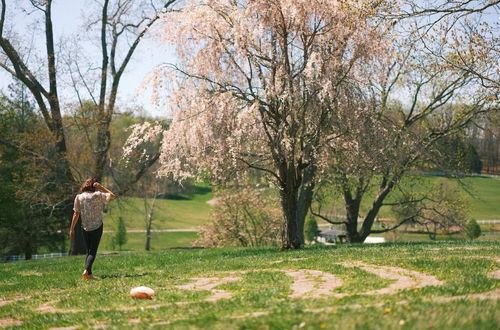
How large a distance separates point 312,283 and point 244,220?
32.7m

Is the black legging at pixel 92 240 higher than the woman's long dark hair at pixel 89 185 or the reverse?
the reverse

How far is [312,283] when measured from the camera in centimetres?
849

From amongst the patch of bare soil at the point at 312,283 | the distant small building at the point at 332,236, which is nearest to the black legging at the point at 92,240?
the patch of bare soil at the point at 312,283

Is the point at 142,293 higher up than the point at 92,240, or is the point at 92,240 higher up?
the point at 92,240

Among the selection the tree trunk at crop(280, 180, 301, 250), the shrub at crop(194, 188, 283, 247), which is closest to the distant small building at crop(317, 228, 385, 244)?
the shrub at crop(194, 188, 283, 247)

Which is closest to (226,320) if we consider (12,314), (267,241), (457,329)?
(457,329)

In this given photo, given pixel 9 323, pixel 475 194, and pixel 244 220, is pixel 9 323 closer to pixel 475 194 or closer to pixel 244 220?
pixel 475 194

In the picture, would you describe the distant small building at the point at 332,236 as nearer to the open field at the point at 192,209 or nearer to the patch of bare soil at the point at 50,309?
the open field at the point at 192,209

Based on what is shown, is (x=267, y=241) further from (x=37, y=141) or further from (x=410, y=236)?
(x=410, y=236)

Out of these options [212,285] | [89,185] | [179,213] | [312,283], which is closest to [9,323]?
[212,285]

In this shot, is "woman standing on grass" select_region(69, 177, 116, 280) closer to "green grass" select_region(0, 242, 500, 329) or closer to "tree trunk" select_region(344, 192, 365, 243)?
"green grass" select_region(0, 242, 500, 329)

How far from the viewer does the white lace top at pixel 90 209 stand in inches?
441

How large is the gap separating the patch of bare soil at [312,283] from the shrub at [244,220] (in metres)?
30.2

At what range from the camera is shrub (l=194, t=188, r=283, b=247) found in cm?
4072
